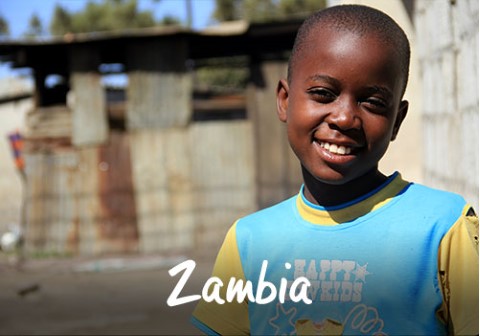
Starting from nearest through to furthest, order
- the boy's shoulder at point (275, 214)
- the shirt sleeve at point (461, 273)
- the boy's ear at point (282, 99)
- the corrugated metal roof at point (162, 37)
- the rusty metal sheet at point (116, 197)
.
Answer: the shirt sleeve at point (461, 273)
the boy's shoulder at point (275, 214)
the boy's ear at point (282, 99)
the corrugated metal roof at point (162, 37)
the rusty metal sheet at point (116, 197)

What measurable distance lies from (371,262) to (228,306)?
359 millimetres

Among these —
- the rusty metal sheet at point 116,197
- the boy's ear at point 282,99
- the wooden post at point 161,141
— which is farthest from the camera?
the rusty metal sheet at point 116,197

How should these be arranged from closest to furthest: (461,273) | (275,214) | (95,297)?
(461,273), (275,214), (95,297)

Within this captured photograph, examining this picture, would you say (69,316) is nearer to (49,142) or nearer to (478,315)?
(49,142)

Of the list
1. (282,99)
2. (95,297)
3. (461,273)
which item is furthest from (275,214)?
(95,297)

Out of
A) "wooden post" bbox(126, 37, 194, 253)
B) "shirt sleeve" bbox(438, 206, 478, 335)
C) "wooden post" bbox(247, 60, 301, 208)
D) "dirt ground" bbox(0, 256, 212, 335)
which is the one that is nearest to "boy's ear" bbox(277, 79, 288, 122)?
"shirt sleeve" bbox(438, 206, 478, 335)

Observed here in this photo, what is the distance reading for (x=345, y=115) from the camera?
146 cm

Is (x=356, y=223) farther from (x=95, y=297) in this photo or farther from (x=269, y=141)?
(x=269, y=141)

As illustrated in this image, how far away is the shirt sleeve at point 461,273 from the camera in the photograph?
1.37 m

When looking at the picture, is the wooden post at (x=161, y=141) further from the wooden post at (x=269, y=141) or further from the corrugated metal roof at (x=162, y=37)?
the wooden post at (x=269, y=141)

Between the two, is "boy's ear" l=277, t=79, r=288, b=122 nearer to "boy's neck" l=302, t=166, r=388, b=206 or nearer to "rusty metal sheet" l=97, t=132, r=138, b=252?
"boy's neck" l=302, t=166, r=388, b=206

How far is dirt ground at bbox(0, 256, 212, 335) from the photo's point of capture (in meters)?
6.09

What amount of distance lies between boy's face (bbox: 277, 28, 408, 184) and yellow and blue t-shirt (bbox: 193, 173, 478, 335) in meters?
0.09

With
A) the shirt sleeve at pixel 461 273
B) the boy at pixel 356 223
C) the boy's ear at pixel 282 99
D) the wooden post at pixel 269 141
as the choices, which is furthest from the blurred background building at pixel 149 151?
the shirt sleeve at pixel 461 273
